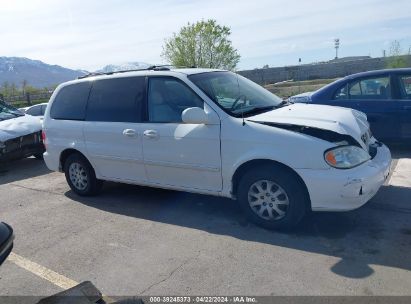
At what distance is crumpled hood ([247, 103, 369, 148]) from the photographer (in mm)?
4328

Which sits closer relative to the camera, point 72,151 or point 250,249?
point 250,249

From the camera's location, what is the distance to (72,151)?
630cm

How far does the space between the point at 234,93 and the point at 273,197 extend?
1.47 m

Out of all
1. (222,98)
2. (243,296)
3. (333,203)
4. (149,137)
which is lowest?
(243,296)

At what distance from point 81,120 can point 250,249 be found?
3237 millimetres

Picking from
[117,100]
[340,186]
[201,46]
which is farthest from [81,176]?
[201,46]

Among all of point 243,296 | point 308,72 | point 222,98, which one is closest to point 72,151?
point 222,98

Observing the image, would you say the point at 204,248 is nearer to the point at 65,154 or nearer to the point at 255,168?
the point at 255,168

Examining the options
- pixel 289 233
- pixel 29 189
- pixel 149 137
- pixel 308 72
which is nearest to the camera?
pixel 289 233

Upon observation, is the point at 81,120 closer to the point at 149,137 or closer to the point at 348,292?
the point at 149,137

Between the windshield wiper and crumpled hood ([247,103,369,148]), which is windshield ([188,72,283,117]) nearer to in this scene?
the windshield wiper

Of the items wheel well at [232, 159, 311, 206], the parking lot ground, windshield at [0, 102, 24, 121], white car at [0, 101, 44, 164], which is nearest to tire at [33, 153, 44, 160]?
white car at [0, 101, 44, 164]

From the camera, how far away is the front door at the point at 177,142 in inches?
189

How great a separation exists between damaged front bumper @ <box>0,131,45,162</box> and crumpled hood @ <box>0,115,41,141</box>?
0.09 meters
